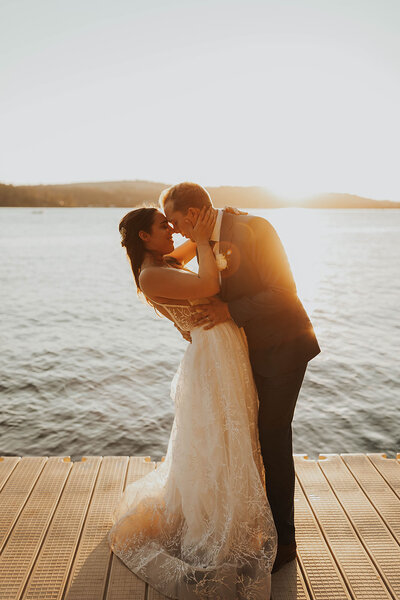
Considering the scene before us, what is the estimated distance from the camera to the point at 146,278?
9.89ft

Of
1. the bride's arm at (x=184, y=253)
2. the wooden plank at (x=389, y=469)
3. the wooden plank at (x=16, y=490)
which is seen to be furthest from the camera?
the wooden plank at (x=389, y=469)

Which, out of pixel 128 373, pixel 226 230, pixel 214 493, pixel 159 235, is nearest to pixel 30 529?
pixel 214 493

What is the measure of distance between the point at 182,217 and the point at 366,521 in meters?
2.63

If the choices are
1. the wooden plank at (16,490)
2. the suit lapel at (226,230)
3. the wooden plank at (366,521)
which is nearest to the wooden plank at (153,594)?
the wooden plank at (16,490)

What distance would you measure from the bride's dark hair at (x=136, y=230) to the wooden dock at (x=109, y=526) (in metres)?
1.95

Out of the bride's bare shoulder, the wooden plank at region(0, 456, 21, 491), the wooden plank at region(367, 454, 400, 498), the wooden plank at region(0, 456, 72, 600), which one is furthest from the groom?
the wooden plank at region(0, 456, 21, 491)

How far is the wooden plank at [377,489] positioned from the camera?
377cm

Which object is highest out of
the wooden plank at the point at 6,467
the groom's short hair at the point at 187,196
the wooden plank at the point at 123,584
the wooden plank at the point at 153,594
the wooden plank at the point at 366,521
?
the groom's short hair at the point at 187,196

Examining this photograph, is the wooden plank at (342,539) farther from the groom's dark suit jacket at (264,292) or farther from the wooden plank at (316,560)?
the groom's dark suit jacket at (264,292)

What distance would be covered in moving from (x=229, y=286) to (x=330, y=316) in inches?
568

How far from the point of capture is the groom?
2.90m

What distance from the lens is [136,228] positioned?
3.09m

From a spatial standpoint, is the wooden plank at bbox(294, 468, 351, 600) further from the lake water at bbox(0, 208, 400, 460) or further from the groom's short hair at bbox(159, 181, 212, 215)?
the lake water at bbox(0, 208, 400, 460)

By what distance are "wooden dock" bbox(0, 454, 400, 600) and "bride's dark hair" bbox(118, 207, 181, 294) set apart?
6.41ft
